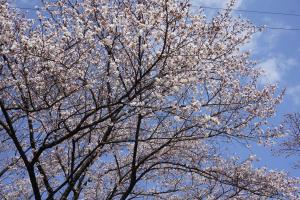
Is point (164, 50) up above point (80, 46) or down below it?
below

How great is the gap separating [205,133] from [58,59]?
346 cm

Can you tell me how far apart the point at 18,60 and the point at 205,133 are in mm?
4123

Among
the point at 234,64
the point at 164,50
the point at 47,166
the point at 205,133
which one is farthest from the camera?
the point at 47,166

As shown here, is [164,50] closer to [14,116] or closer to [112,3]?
[112,3]

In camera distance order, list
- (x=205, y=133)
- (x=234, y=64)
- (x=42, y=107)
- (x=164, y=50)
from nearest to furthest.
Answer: (x=164, y=50) < (x=42, y=107) < (x=205, y=133) < (x=234, y=64)

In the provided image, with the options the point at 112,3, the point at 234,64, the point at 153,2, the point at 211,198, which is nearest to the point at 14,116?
the point at 112,3

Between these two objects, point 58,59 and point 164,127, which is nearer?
point 58,59

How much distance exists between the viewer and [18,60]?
8.62m

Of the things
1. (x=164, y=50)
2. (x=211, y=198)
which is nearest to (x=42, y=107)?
(x=164, y=50)

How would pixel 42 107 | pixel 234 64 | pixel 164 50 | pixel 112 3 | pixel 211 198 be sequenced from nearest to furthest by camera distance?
1. pixel 164 50
2. pixel 42 107
3. pixel 112 3
4. pixel 234 64
5. pixel 211 198

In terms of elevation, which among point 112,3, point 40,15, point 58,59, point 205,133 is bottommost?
point 205,133

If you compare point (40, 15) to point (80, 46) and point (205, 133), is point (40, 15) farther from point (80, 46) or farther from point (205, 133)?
point (205, 133)

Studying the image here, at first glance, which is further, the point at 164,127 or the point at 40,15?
the point at 164,127

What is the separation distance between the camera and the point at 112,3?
33.3 feet
